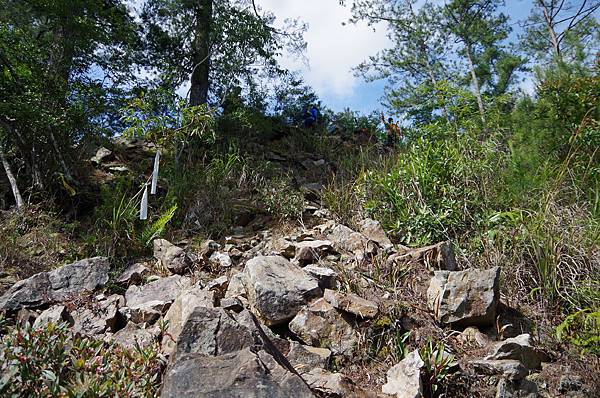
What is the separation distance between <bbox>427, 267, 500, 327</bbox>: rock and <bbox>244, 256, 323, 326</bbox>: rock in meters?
0.85

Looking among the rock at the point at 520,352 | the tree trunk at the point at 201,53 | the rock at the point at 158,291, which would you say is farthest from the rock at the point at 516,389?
the tree trunk at the point at 201,53

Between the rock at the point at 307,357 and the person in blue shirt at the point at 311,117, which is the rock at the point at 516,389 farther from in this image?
the person in blue shirt at the point at 311,117

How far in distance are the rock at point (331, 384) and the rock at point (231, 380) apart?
0.39m

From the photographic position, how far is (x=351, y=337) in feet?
8.70

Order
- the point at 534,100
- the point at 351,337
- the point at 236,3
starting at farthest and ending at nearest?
the point at 236,3 → the point at 534,100 → the point at 351,337

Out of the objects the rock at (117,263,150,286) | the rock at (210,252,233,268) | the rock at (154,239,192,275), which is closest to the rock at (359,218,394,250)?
the rock at (210,252,233,268)

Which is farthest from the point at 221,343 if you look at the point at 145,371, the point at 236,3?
the point at 236,3

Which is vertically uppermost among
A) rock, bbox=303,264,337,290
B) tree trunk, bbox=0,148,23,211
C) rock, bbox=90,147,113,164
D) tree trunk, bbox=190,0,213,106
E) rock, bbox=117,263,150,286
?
tree trunk, bbox=190,0,213,106

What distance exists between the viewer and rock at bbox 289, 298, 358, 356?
2.63 meters

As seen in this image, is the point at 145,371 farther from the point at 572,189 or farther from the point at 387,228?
the point at 572,189

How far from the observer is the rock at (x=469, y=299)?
2.68 meters

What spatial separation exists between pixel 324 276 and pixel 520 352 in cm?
139

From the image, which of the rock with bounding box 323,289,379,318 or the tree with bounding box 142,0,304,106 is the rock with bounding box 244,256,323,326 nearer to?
the rock with bounding box 323,289,379,318

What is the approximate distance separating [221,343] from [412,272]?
1747mm
